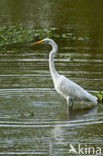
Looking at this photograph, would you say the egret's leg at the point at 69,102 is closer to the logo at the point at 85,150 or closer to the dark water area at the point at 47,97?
Answer: the dark water area at the point at 47,97

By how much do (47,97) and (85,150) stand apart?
3.78 meters

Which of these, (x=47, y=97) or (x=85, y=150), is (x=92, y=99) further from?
(x=85, y=150)

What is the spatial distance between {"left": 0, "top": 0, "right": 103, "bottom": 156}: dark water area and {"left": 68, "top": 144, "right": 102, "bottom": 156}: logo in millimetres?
90

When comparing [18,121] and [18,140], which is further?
[18,121]

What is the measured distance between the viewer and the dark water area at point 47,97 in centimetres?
967

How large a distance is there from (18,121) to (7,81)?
3522 millimetres

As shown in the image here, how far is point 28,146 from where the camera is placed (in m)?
9.38

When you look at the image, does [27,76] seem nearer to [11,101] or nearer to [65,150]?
[11,101]

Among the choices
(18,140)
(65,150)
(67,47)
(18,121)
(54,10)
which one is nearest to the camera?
(65,150)

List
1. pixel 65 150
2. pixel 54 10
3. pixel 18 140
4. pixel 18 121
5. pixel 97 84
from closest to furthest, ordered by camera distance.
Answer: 1. pixel 65 150
2. pixel 18 140
3. pixel 18 121
4. pixel 97 84
5. pixel 54 10

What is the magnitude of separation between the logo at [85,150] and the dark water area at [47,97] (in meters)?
0.09

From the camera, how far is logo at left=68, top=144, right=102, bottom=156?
9.06 m

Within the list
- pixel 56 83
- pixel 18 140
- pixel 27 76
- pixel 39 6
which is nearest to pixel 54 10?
pixel 39 6

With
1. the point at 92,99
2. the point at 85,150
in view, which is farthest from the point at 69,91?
the point at 85,150
